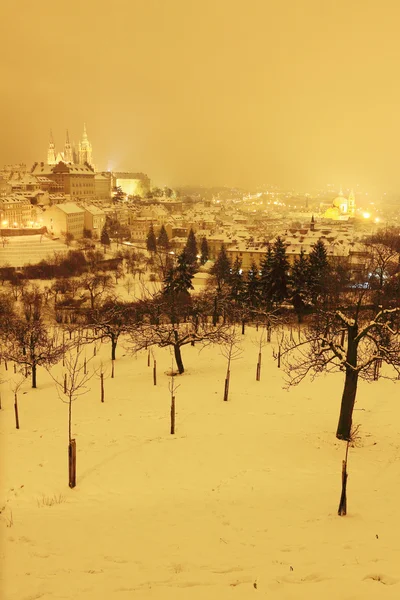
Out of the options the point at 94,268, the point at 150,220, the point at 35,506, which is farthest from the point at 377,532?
the point at 150,220

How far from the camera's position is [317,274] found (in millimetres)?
28406

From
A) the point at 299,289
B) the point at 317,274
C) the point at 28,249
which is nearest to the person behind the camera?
the point at 299,289

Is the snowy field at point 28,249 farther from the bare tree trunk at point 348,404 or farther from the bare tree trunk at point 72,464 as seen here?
the bare tree trunk at point 348,404

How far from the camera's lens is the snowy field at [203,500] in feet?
16.9

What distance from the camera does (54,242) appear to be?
5650cm

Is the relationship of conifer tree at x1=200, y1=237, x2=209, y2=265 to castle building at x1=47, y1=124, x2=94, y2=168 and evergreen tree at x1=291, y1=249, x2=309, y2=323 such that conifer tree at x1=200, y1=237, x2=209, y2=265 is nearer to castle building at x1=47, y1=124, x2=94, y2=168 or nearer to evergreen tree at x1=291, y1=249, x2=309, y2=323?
evergreen tree at x1=291, y1=249, x2=309, y2=323

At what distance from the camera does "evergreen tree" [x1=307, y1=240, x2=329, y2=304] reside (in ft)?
88.9

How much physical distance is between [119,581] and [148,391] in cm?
884

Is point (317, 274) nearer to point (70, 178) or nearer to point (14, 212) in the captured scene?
point (14, 212)

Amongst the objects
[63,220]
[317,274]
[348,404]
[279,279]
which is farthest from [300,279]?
[63,220]

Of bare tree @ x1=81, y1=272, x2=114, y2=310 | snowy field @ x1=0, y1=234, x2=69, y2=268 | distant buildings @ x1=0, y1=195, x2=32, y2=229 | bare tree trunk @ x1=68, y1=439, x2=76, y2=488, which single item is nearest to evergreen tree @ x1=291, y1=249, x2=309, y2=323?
bare tree @ x1=81, y1=272, x2=114, y2=310

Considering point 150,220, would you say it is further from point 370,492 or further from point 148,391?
point 370,492

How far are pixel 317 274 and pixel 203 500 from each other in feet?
74.6

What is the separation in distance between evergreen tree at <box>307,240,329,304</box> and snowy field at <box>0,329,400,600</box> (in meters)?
14.1
